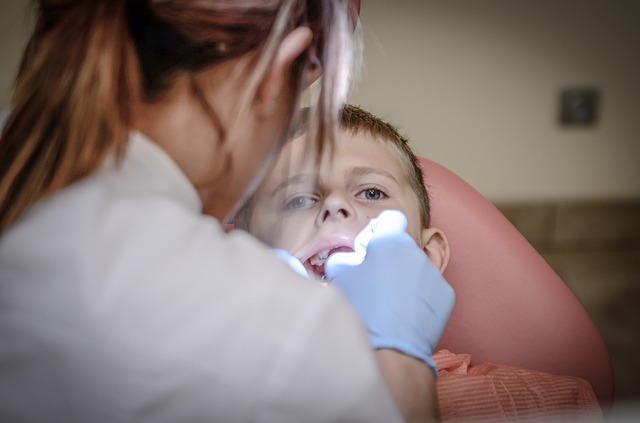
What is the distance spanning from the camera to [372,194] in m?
0.83

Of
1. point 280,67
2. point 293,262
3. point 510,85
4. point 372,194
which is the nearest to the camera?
point 280,67

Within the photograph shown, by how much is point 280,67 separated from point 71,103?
0.50 ft

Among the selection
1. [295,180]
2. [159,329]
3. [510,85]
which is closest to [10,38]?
[295,180]

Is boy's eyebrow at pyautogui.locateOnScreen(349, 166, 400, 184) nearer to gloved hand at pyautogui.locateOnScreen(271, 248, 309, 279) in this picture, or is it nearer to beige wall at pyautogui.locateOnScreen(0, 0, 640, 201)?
gloved hand at pyautogui.locateOnScreen(271, 248, 309, 279)

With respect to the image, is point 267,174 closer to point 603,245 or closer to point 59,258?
point 59,258

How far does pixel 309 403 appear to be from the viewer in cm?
41

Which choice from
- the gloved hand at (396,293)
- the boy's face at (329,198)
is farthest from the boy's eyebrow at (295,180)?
the gloved hand at (396,293)

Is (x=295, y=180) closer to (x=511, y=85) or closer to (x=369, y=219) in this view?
(x=369, y=219)

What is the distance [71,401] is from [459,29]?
94 centimetres

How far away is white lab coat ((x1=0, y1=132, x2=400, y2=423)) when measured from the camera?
1.32 feet

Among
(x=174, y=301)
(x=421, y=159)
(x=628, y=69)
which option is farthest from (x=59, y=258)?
(x=628, y=69)

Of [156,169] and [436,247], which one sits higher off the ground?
[156,169]

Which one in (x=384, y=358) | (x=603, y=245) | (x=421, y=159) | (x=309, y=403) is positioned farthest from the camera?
(x=603, y=245)

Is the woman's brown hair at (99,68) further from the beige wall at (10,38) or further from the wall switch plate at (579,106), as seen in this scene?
the wall switch plate at (579,106)
